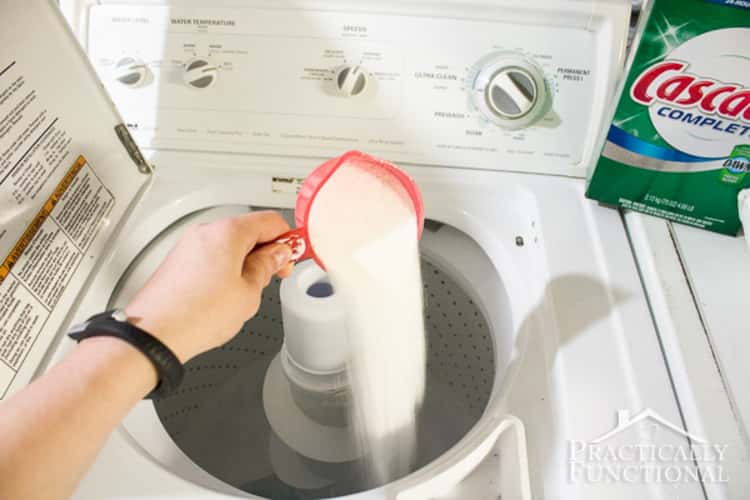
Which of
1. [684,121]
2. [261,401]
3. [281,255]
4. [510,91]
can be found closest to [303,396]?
[261,401]

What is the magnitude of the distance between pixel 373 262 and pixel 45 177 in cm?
38

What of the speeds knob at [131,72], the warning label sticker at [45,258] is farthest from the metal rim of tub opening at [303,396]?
the speeds knob at [131,72]

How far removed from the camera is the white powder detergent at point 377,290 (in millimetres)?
638

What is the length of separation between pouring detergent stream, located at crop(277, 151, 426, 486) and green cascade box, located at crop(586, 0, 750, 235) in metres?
0.28

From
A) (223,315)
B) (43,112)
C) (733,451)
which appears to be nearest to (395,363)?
(223,315)

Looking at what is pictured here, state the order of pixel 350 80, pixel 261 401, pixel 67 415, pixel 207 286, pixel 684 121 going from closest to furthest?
pixel 67 415 → pixel 207 286 → pixel 684 121 → pixel 350 80 → pixel 261 401

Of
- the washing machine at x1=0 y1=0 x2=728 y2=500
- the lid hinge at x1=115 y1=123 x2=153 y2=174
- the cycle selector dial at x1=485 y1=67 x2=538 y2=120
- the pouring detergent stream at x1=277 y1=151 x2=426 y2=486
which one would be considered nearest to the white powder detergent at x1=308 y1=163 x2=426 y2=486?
the pouring detergent stream at x1=277 y1=151 x2=426 y2=486

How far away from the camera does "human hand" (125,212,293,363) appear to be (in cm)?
55

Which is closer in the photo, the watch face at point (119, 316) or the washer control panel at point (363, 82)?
the watch face at point (119, 316)

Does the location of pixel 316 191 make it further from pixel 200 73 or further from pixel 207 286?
pixel 200 73

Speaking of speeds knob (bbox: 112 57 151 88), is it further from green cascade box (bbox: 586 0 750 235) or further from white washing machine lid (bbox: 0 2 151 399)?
green cascade box (bbox: 586 0 750 235)

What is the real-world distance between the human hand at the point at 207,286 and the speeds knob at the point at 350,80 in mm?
242

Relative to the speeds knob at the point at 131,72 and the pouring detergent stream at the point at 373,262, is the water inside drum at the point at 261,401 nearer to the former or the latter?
the pouring detergent stream at the point at 373,262

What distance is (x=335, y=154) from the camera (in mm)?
833
